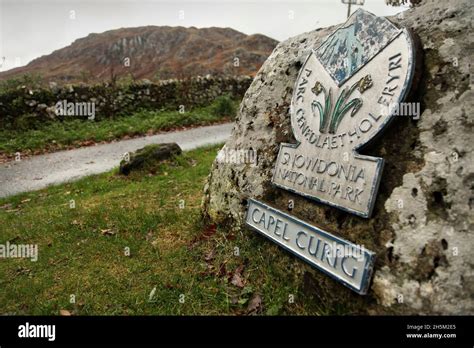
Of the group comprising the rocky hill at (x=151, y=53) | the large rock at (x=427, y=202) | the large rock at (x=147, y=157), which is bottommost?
the large rock at (x=147, y=157)

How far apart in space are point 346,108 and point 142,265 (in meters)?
2.69

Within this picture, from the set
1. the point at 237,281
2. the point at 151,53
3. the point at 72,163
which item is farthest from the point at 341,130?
the point at 151,53

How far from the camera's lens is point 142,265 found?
12.8ft

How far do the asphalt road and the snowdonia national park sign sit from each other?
21.2 ft

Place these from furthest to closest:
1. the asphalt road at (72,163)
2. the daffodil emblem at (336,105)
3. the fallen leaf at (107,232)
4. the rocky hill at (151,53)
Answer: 1. the rocky hill at (151,53)
2. the asphalt road at (72,163)
3. the fallen leaf at (107,232)
4. the daffodil emblem at (336,105)

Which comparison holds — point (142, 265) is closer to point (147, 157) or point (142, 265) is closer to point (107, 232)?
point (107, 232)

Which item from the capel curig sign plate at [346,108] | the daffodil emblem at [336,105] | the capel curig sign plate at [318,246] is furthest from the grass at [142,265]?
the daffodil emblem at [336,105]

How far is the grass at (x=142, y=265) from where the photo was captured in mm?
3174

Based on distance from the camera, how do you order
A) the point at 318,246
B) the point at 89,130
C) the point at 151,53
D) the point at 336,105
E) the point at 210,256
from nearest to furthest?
the point at 318,246, the point at 336,105, the point at 210,256, the point at 89,130, the point at 151,53

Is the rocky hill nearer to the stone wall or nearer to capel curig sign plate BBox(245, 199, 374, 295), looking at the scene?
the stone wall

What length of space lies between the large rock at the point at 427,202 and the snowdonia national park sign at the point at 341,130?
0.12 metres

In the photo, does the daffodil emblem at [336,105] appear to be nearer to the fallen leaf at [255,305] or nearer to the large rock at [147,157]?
the fallen leaf at [255,305]

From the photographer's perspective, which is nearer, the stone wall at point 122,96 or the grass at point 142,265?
the grass at point 142,265
